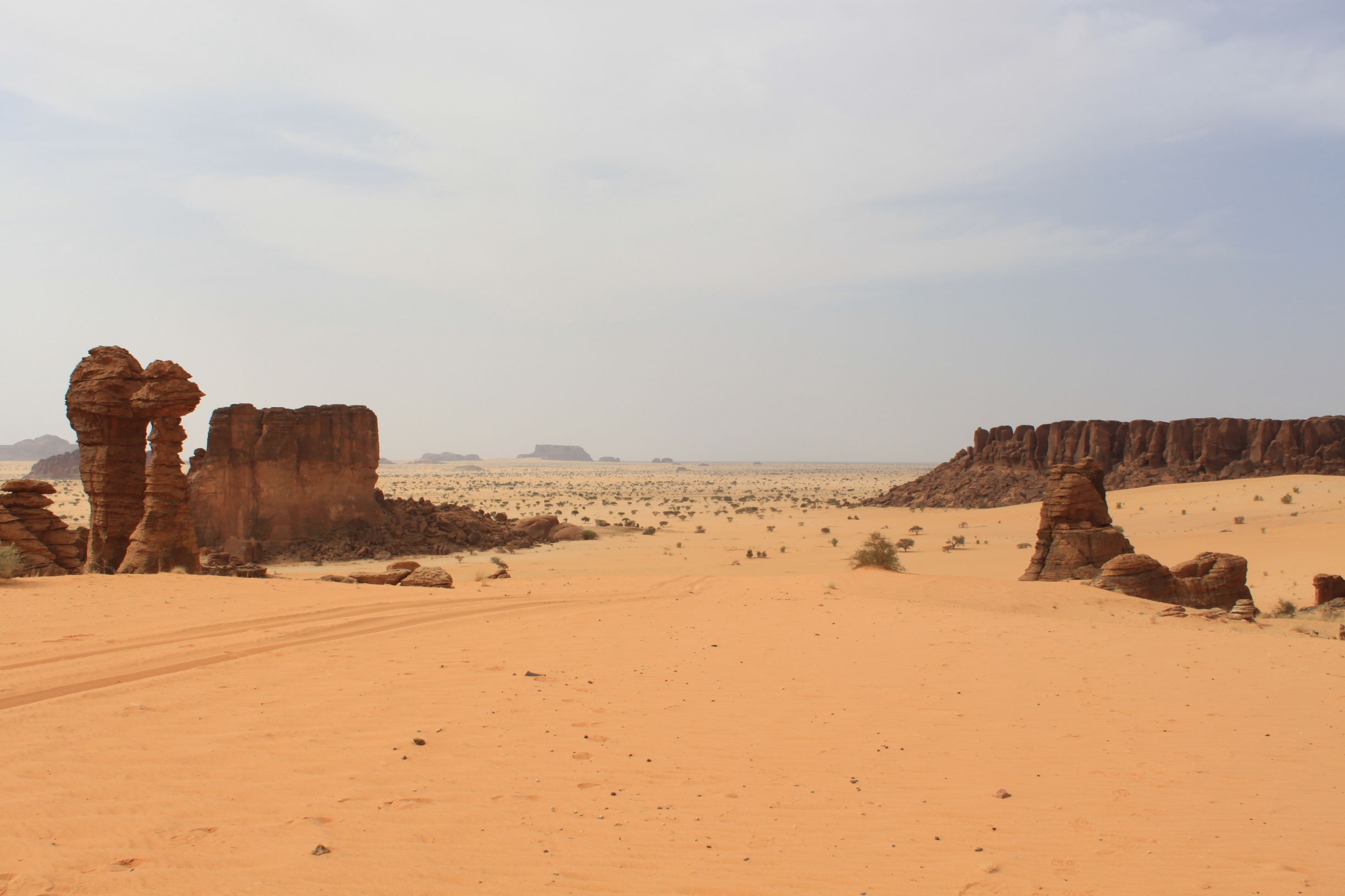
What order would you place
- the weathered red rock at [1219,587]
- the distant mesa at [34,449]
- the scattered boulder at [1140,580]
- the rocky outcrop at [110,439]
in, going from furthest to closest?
the distant mesa at [34,449]
the weathered red rock at [1219,587]
the scattered boulder at [1140,580]
the rocky outcrop at [110,439]

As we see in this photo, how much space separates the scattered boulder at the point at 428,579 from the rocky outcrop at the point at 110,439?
5.77 meters

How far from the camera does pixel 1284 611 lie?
53.8ft

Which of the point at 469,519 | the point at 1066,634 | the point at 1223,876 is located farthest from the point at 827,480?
the point at 1223,876

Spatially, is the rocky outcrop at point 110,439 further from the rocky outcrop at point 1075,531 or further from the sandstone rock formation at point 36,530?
the rocky outcrop at point 1075,531

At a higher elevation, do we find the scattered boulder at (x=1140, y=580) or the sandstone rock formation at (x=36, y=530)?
the sandstone rock formation at (x=36, y=530)

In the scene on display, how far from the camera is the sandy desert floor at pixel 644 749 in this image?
161 inches

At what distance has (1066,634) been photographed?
11430mm

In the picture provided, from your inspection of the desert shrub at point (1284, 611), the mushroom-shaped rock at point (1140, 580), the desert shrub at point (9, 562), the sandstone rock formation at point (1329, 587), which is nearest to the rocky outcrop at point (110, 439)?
the desert shrub at point (9, 562)

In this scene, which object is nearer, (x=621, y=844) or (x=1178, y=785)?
(x=621, y=844)

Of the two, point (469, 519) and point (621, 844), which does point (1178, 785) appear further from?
point (469, 519)

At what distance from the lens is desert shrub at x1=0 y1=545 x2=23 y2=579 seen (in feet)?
42.7

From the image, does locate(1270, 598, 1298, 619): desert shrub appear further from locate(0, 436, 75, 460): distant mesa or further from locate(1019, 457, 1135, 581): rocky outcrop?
locate(0, 436, 75, 460): distant mesa

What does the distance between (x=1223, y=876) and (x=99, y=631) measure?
36.6 ft

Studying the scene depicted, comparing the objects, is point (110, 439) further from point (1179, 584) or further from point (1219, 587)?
point (1219, 587)
